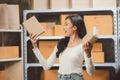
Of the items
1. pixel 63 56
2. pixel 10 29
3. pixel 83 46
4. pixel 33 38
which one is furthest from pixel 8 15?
pixel 83 46

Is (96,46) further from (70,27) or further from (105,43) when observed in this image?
(70,27)

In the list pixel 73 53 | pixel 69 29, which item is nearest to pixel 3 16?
pixel 69 29

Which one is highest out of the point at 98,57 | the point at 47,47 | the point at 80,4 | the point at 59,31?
the point at 80,4

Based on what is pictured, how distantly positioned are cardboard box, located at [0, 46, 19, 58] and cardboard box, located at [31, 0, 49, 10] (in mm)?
492

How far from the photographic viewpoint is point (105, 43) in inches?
136

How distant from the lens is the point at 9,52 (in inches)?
115

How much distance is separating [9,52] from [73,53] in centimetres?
87

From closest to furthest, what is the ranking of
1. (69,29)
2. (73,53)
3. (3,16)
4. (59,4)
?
(73,53), (69,29), (3,16), (59,4)

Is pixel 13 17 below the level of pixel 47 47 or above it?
above

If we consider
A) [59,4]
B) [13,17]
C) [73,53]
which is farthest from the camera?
[59,4]

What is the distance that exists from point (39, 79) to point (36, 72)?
0.31 feet

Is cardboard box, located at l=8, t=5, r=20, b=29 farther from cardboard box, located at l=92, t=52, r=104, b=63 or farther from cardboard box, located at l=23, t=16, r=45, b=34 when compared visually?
cardboard box, located at l=92, t=52, r=104, b=63

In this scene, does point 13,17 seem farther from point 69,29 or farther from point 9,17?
point 69,29

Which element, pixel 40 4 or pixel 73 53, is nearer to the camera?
pixel 73 53
